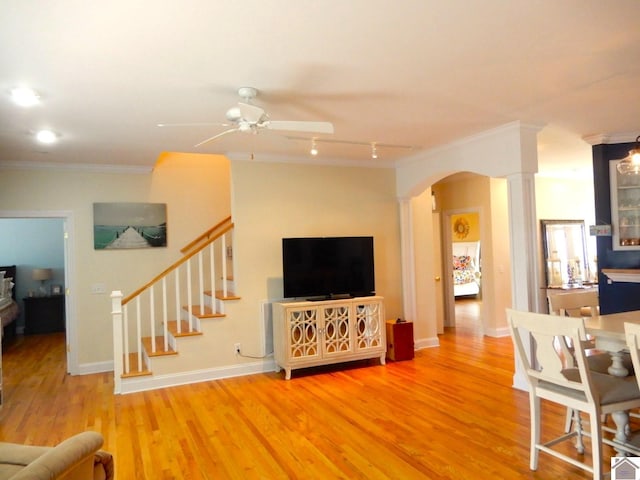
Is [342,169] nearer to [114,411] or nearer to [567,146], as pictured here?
[567,146]

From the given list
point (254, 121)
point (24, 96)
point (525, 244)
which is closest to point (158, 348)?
point (24, 96)

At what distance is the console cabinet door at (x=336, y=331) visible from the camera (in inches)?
202

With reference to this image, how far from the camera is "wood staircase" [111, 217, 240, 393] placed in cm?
474

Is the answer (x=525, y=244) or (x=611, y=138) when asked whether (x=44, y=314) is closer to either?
(x=525, y=244)

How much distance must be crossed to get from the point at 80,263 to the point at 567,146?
623 cm

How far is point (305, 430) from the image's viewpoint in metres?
3.52

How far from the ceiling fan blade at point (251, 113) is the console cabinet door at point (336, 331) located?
2758 mm

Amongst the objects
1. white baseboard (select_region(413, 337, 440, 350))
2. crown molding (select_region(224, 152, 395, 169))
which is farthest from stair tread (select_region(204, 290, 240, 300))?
white baseboard (select_region(413, 337, 440, 350))

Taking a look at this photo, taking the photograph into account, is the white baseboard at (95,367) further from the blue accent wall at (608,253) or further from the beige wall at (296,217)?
the blue accent wall at (608,253)

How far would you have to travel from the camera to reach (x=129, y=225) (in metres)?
5.76

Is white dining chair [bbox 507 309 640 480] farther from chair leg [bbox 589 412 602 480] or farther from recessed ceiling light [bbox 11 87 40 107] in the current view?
recessed ceiling light [bbox 11 87 40 107]

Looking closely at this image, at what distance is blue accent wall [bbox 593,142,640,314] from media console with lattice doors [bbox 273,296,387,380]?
2.59 meters

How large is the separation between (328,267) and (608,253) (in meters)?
3.27

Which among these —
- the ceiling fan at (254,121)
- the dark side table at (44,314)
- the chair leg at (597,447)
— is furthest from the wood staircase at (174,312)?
the dark side table at (44,314)
